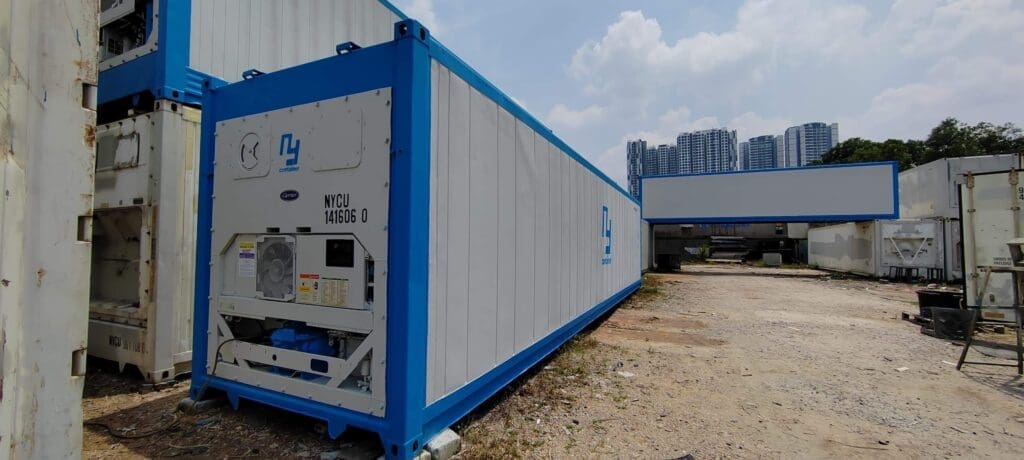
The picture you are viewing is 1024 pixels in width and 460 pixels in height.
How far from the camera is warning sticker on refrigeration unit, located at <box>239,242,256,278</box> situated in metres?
3.12

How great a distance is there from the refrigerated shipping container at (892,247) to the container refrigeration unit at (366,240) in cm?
1769

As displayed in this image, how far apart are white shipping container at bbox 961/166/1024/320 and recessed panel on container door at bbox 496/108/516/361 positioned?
23.4ft

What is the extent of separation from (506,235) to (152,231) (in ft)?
10.1

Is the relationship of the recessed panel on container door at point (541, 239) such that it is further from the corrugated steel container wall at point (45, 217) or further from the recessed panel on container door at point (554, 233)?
the corrugated steel container wall at point (45, 217)

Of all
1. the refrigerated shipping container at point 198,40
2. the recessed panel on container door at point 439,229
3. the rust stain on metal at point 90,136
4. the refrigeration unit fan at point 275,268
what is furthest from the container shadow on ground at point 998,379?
the refrigerated shipping container at point 198,40

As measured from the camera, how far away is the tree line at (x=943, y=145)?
32.5 meters

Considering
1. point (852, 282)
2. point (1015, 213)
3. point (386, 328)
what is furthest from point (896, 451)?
point (852, 282)

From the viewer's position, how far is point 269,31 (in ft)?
16.3

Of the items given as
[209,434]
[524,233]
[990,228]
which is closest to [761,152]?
[990,228]

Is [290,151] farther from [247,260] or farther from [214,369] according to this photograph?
[214,369]

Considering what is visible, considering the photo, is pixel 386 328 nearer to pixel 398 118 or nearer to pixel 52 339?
pixel 398 118

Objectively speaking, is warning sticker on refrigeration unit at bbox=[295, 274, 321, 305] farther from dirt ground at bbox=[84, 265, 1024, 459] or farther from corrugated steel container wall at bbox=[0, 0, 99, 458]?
corrugated steel container wall at bbox=[0, 0, 99, 458]

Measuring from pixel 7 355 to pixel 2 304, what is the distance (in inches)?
5.8

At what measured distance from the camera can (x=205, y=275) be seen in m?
3.30
